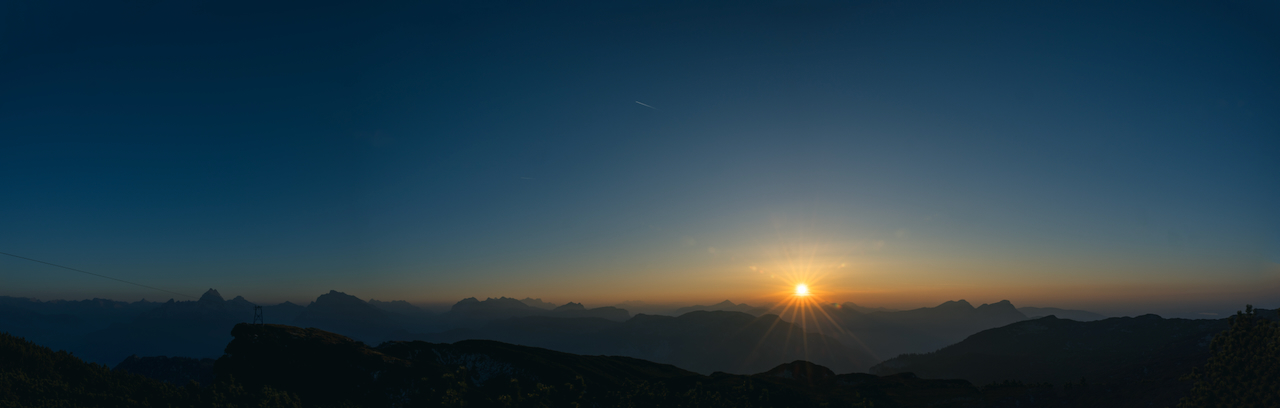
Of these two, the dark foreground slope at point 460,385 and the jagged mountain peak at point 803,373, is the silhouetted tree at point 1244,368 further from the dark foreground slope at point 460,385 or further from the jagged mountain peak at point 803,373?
the jagged mountain peak at point 803,373

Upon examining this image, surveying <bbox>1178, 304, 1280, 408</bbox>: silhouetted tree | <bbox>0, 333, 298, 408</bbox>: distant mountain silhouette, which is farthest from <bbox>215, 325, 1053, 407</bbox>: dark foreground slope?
<bbox>1178, 304, 1280, 408</bbox>: silhouetted tree

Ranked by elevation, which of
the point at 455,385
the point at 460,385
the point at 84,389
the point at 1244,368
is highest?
the point at 1244,368

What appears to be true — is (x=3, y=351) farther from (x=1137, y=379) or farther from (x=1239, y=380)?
(x=1137, y=379)

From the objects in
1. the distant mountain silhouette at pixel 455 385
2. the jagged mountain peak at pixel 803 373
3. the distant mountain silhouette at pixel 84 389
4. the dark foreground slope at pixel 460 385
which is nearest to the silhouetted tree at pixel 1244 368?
the distant mountain silhouette at pixel 455 385

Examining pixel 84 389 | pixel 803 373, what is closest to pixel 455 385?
pixel 84 389

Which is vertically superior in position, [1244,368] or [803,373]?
[1244,368]

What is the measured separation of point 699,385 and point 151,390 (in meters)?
45.2

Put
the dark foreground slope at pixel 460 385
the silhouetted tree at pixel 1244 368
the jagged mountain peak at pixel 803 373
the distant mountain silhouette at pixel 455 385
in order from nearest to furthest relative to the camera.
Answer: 1. the silhouetted tree at pixel 1244 368
2. the distant mountain silhouette at pixel 455 385
3. the dark foreground slope at pixel 460 385
4. the jagged mountain peak at pixel 803 373

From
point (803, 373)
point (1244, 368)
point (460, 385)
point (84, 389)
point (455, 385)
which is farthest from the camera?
point (803, 373)

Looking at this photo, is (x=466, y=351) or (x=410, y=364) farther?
(x=466, y=351)

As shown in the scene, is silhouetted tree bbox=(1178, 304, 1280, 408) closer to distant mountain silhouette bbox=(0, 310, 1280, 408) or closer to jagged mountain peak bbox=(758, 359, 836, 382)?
Result: distant mountain silhouette bbox=(0, 310, 1280, 408)

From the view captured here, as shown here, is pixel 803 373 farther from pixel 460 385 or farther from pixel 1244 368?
pixel 460 385

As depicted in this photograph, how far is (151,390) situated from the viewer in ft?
107

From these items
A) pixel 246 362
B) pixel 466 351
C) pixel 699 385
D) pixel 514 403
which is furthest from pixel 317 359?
pixel 699 385
